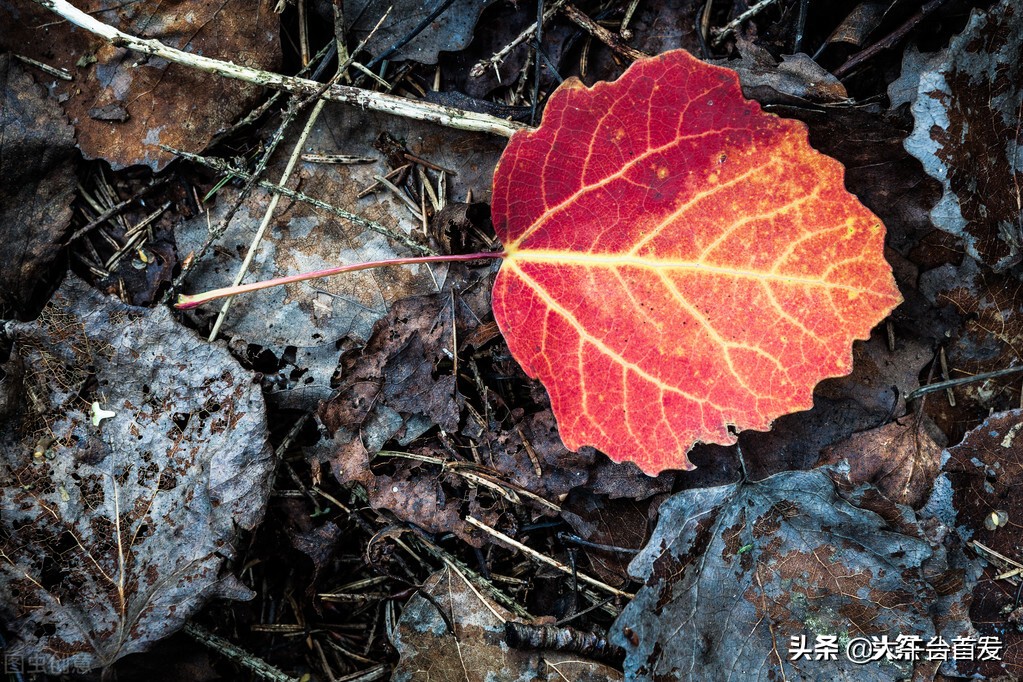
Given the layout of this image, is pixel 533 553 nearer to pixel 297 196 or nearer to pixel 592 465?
pixel 592 465

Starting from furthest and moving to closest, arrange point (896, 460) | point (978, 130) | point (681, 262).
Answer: point (896, 460), point (978, 130), point (681, 262)

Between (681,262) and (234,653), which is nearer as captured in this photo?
(681,262)

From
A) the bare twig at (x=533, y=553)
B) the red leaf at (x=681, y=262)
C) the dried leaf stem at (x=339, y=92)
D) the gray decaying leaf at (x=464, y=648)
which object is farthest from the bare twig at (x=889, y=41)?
the gray decaying leaf at (x=464, y=648)

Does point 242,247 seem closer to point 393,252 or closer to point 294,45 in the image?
point 393,252

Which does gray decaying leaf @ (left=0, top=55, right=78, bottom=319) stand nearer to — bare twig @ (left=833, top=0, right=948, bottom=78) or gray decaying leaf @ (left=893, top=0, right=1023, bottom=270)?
bare twig @ (left=833, top=0, right=948, bottom=78)

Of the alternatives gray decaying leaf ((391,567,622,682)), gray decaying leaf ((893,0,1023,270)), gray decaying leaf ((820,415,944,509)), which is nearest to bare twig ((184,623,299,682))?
gray decaying leaf ((391,567,622,682))

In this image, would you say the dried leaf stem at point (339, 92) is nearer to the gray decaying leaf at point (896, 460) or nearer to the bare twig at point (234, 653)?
the gray decaying leaf at point (896, 460)

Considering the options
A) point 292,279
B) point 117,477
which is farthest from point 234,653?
point 292,279
